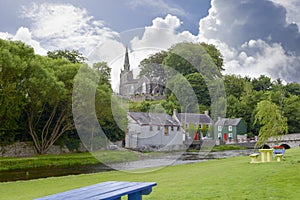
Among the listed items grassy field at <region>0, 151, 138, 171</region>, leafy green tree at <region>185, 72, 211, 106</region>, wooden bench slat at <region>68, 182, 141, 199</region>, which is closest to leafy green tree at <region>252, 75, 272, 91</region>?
leafy green tree at <region>185, 72, 211, 106</region>

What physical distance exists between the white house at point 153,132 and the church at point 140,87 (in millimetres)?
2740

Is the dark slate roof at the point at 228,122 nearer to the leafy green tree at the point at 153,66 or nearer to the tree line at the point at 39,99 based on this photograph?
the tree line at the point at 39,99

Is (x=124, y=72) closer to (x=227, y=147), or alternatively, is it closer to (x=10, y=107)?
(x=10, y=107)

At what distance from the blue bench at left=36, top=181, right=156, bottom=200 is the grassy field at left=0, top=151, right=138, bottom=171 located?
2532 centimetres

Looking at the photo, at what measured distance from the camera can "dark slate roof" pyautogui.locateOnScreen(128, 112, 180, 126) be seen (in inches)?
1209

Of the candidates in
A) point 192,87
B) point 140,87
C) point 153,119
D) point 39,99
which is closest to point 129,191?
point 140,87

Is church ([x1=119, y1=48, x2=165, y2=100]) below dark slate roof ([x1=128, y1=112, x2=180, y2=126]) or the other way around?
the other way around

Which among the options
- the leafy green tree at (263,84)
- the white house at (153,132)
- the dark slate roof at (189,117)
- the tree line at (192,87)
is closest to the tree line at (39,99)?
the white house at (153,132)

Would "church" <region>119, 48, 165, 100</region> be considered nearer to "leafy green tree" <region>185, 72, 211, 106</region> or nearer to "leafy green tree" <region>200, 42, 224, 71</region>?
"leafy green tree" <region>185, 72, 211, 106</region>

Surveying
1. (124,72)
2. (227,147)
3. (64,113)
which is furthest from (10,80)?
(227,147)

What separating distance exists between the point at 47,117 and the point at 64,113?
2.48m

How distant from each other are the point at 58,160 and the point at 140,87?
14.1m

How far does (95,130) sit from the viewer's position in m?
43.4

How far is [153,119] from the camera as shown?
105 ft
